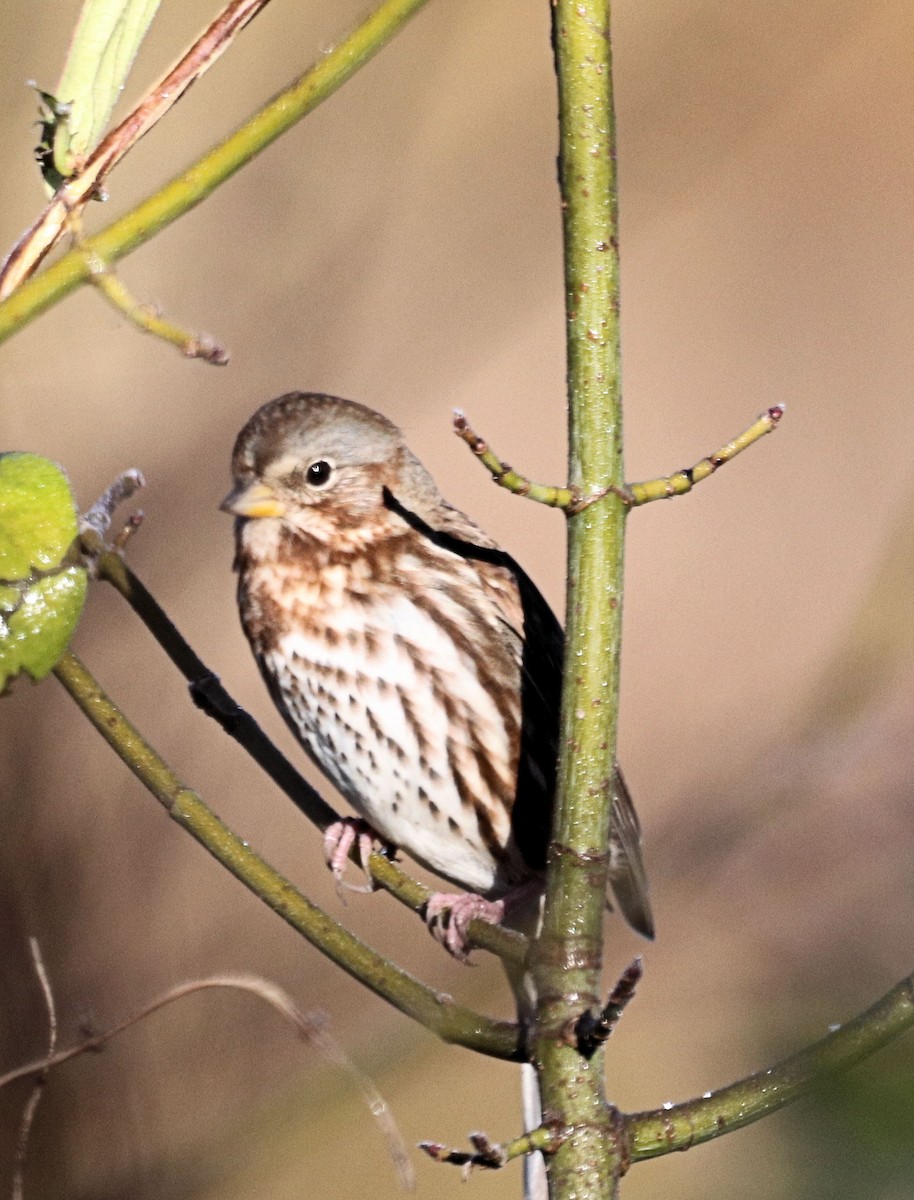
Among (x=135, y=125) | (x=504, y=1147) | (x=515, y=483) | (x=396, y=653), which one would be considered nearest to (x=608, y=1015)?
(x=504, y=1147)

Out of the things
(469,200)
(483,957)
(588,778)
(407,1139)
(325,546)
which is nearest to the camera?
(588,778)

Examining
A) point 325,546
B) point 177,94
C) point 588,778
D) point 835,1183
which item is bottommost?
point 835,1183

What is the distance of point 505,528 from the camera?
17.6 ft

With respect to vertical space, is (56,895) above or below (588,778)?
above

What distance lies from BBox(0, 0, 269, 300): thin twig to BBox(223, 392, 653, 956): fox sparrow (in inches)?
60.0

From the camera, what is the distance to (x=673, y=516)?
5.63 m

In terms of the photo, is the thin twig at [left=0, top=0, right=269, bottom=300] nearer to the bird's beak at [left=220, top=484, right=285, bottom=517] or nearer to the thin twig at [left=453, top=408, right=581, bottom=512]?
the thin twig at [left=453, top=408, right=581, bottom=512]

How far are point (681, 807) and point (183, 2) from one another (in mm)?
3359

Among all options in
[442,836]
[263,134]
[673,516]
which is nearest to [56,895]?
[442,836]

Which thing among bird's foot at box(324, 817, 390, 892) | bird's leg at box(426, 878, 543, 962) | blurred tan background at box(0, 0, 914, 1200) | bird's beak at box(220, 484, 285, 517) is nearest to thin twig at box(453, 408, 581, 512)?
blurred tan background at box(0, 0, 914, 1200)

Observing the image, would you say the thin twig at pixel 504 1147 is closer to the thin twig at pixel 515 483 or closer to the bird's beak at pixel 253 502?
the thin twig at pixel 515 483

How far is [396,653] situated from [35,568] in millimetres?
1593

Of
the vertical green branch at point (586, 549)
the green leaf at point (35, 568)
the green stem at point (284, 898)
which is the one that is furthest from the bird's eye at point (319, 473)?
the green leaf at point (35, 568)

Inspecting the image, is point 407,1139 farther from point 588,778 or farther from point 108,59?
point 108,59
